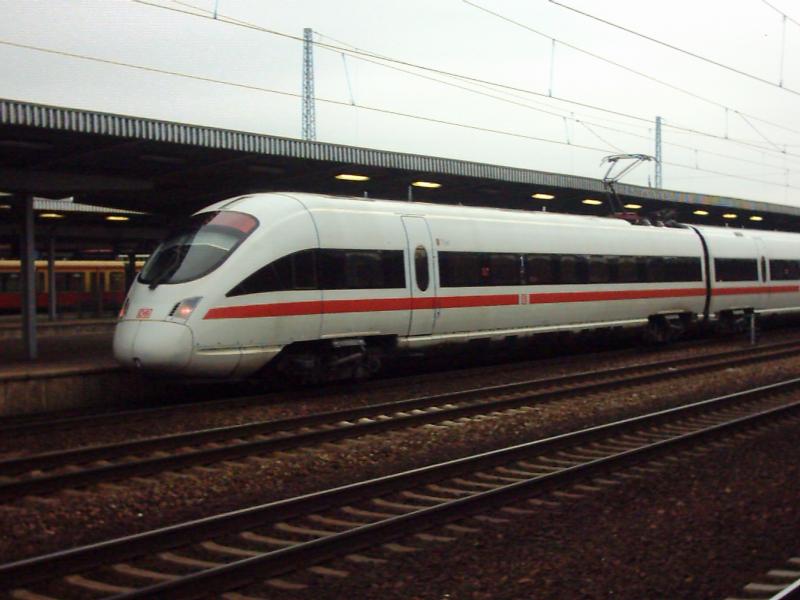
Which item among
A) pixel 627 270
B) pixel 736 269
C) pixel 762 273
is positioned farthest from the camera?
pixel 762 273

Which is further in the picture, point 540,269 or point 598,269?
point 598,269

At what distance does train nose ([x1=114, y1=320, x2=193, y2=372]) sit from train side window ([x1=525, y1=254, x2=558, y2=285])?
684cm

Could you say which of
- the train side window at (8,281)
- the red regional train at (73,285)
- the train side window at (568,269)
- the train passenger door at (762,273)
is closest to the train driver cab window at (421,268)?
the train side window at (568,269)

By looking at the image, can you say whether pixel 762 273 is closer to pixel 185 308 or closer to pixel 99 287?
pixel 185 308

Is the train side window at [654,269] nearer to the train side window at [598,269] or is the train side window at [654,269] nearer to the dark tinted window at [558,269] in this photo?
the dark tinted window at [558,269]

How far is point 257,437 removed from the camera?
9.73 metres

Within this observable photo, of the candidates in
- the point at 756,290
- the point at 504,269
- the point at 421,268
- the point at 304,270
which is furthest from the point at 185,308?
the point at 756,290

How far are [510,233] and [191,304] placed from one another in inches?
253

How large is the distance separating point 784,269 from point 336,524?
68.5 feet

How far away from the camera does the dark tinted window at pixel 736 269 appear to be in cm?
2112

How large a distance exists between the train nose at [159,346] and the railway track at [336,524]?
447 cm

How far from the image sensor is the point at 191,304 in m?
11.0

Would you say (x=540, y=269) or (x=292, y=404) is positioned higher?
(x=540, y=269)

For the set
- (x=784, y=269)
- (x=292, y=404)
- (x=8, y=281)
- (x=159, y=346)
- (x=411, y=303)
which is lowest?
(x=292, y=404)
